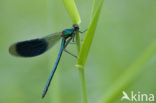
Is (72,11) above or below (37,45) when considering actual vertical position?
above

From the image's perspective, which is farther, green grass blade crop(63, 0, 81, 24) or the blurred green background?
the blurred green background

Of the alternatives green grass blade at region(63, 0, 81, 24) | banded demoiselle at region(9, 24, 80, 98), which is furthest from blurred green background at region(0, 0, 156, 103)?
green grass blade at region(63, 0, 81, 24)

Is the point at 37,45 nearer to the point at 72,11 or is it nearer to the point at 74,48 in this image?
the point at 74,48

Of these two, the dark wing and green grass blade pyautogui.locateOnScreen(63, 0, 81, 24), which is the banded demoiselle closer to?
the dark wing

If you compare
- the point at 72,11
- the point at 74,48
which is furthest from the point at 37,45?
the point at 72,11

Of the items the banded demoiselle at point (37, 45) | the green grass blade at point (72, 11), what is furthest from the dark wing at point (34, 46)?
the green grass blade at point (72, 11)

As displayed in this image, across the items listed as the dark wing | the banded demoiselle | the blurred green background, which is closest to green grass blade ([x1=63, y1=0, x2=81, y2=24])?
the blurred green background

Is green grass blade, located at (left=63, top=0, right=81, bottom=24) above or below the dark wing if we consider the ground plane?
above
